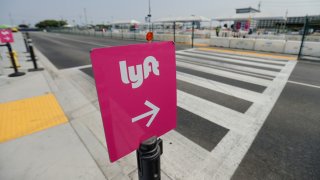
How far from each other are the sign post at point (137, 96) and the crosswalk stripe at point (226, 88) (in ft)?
14.4

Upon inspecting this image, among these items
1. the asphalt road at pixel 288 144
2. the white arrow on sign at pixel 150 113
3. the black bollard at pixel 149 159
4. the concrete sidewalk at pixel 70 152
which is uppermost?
the white arrow on sign at pixel 150 113

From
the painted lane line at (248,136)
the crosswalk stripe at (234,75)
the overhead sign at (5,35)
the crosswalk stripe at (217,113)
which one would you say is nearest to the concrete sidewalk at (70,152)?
the painted lane line at (248,136)

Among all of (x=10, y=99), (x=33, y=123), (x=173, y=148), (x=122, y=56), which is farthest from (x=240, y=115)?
(x=10, y=99)

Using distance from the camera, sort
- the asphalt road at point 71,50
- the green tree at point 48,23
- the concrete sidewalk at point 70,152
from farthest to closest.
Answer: the green tree at point 48,23 → the asphalt road at point 71,50 → the concrete sidewalk at point 70,152

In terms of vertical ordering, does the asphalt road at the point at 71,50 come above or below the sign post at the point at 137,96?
below

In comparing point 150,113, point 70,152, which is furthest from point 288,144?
point 70,152

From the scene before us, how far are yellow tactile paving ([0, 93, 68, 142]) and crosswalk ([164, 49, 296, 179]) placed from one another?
2680mm

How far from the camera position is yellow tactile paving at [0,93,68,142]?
3.57 m

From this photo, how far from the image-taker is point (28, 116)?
4.13 metres

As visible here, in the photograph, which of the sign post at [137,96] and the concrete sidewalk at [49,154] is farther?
the concrete sidewalk at [49,154]

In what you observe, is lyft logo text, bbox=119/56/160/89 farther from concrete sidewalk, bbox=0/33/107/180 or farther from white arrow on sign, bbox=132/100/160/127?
concrete sidewalk, bbox=0/33/107/180

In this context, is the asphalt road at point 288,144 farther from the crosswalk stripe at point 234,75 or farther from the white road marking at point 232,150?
the crosswalk stripe at point 234,75

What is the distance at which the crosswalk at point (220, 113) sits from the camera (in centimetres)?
270

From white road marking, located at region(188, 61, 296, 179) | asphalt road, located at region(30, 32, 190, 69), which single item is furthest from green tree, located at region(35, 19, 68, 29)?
white road marking, located at region(188, 61, 296, 179)
